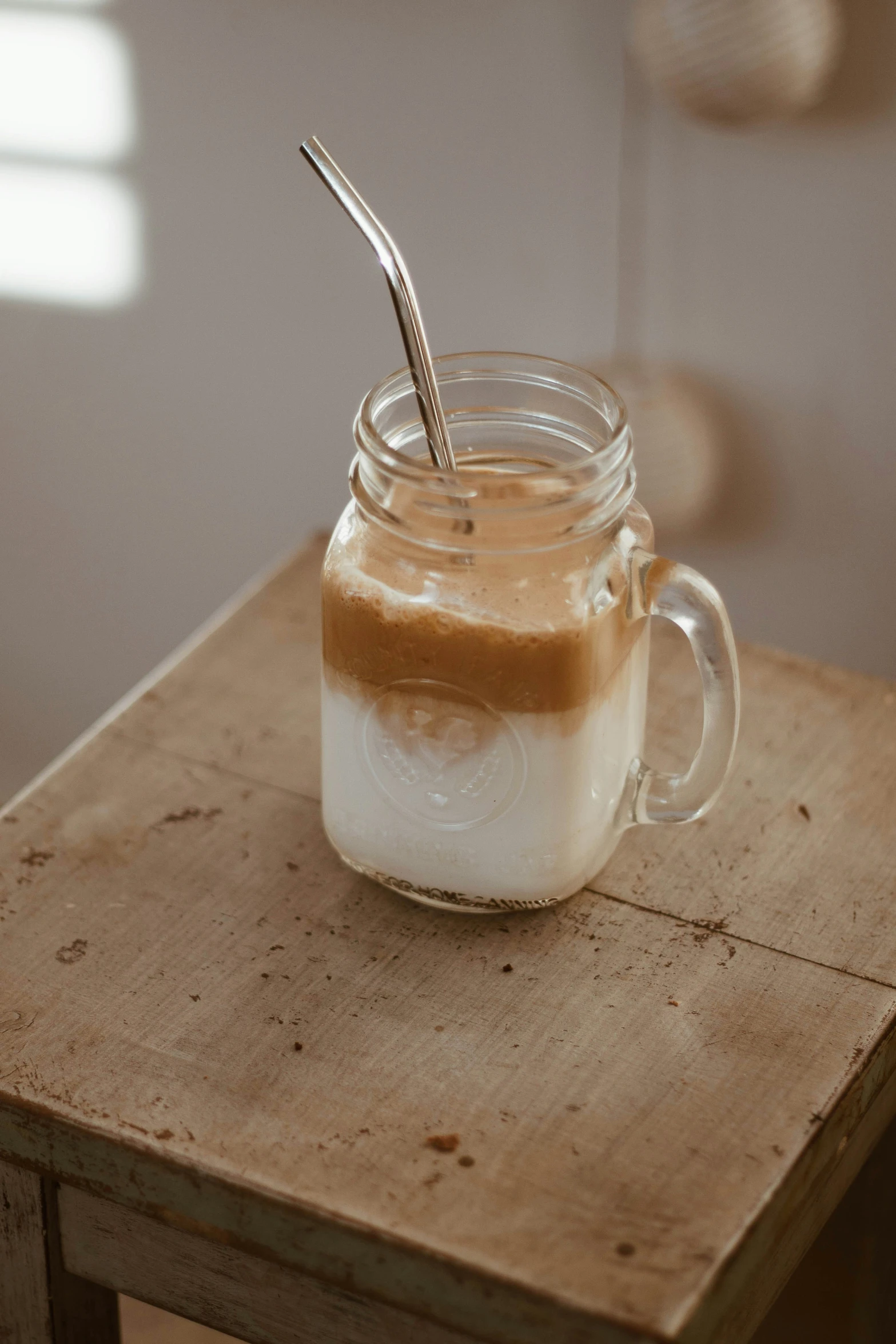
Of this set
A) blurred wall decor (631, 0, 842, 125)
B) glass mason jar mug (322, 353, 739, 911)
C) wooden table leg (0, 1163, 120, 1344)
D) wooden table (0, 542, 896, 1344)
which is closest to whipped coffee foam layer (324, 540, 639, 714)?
glass mason jar mug (322, 353, 739, 911)

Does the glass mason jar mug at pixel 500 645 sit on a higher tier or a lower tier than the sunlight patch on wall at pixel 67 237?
higher

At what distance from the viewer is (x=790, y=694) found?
2.98 ft

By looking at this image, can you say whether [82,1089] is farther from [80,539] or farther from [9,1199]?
[80,539]

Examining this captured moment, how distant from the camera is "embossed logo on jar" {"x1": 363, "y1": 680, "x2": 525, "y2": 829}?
25.7 inches

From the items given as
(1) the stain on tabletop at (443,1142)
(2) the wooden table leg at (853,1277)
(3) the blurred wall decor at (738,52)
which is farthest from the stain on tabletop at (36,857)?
(3) the blurred wall decor at (738,52)

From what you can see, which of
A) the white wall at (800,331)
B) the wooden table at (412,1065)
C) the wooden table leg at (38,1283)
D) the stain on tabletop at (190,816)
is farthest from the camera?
the white wall at (800,331)

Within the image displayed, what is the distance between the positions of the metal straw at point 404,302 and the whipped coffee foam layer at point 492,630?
0.18 ft

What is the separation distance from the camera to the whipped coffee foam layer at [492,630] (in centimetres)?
63

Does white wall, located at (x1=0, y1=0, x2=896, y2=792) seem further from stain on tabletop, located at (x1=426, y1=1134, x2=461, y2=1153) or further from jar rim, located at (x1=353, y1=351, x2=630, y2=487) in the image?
stain on tabletop, located at (x1=426, y1=1134, x2=461, y2=1153)

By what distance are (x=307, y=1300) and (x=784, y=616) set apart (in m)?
1.05

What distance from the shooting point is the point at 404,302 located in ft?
→ 2.08

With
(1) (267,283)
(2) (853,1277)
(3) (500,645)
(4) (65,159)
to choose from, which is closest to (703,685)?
(3) (500,645)

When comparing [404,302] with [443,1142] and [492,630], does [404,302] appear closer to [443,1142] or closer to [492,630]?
[492,630]

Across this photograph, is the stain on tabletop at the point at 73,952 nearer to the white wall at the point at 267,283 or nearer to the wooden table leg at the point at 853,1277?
the wooden table leg at the point at 853,1277
